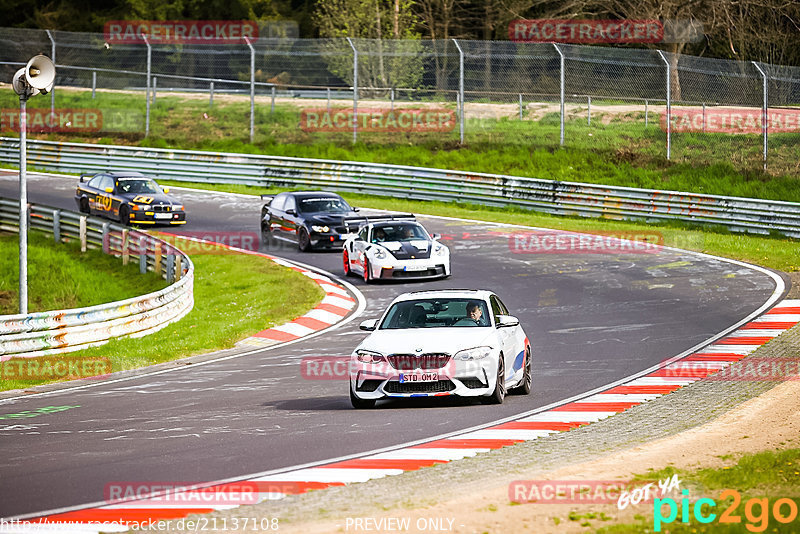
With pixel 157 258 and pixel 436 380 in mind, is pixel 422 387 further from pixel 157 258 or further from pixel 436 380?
pixel 157 258

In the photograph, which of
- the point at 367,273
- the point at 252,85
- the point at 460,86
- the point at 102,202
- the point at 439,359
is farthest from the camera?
the point at 252,85

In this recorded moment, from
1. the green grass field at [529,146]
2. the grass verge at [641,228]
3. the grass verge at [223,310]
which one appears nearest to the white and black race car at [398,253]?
the grass verge at [223,310]

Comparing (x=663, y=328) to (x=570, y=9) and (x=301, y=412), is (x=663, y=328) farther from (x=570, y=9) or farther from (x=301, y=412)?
(x=570, y=9)

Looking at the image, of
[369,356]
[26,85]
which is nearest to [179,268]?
[26,85]

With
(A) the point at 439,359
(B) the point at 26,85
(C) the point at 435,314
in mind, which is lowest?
(A) the point at 439,359

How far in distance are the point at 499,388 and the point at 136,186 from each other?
20149 mm

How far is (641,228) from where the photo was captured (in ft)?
94.8

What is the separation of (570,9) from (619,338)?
31698 millimetres

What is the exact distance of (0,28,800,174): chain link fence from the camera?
31.0 m

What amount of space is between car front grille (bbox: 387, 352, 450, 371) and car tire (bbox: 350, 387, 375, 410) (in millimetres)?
562

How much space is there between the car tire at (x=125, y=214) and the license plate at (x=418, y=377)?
A: 19172mm

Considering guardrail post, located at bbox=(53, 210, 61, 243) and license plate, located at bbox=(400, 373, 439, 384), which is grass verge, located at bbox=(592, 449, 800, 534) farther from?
guardrail post, located at bbox=(53, 210, 61, 243)

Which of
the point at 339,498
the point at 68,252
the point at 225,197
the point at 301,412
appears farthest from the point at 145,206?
the point at 339,498

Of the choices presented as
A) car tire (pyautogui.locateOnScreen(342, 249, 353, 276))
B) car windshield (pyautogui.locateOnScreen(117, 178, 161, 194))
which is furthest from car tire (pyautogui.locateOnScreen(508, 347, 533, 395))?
car windshield (pyautogui.locateOnScreen(117, 178, 161, 194))
